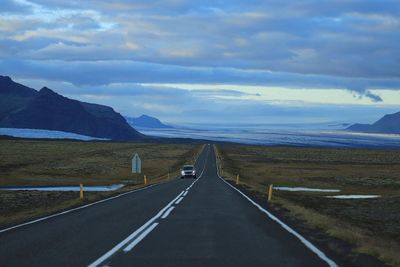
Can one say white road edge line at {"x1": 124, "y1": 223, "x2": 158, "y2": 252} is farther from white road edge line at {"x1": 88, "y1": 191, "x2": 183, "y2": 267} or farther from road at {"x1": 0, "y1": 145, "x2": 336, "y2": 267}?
white road edge line at {"x1": 88, "y1": 191, "x2": 183, "y2": 267}

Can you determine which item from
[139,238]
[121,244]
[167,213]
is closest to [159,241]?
[139,238]

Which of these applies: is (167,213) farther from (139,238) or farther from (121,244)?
(121,244)

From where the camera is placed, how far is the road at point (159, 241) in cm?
1006

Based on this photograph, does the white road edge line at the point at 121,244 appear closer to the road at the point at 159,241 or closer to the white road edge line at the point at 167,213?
the road at the point at 159,241

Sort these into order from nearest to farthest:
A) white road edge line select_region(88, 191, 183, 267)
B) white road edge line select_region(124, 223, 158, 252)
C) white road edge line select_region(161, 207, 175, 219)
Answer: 1. white road edge line select_region(88, 191, 183, 267)
2. white road edge line select_region(124, 223, 158, 252)
3. white road edge line select_region(161, 207, 175, 219)

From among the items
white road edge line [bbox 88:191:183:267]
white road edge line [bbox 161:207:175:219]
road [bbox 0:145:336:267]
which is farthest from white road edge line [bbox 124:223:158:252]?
white road edge line [bbox 161:207:175:219]

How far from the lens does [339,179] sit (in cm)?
6159

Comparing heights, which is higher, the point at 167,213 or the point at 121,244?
the point at 121,244

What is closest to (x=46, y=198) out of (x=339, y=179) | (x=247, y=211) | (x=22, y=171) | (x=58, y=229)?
(x=247, y=211)

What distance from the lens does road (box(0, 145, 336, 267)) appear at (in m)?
10.1

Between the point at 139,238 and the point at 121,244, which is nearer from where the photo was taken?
the point at 121,244

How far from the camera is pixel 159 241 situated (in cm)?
1252

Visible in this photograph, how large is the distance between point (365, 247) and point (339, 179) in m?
51.6

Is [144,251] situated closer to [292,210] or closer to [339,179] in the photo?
[292,210]
